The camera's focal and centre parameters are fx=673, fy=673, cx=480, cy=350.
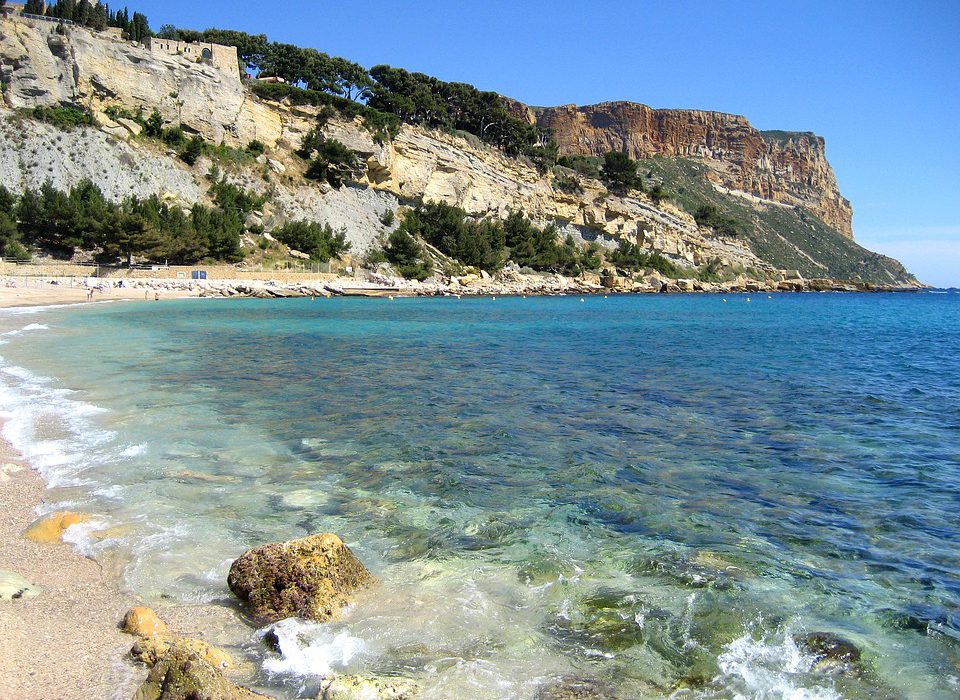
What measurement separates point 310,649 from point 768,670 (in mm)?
2725

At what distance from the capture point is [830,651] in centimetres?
421

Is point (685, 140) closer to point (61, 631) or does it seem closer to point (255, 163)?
point (255, 163)

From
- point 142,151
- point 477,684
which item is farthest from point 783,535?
point 142,151

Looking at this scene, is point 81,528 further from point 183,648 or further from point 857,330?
point 857,330

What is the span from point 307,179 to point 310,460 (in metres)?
61.8

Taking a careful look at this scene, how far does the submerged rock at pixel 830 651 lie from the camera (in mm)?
4062

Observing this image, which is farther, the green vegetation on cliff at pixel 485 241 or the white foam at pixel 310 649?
the green vegetation on cliff at pixel 485 241

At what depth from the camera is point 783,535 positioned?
618 cm

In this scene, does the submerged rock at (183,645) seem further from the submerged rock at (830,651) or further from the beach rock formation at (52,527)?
the submerged rock at (830,651)

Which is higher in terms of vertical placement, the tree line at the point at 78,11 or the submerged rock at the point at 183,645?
the tree line at the point at 78,11

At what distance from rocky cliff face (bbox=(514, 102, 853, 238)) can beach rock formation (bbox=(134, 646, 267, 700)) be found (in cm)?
16351

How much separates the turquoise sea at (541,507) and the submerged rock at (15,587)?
581 millimetres

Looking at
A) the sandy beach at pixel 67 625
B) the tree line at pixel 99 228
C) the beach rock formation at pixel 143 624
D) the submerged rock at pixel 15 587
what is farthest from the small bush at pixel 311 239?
the beach rock formation at pixel 143 624

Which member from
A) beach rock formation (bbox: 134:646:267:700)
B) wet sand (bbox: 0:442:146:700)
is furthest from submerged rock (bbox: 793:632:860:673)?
wet sand (bbox: 0:442:146:700)
